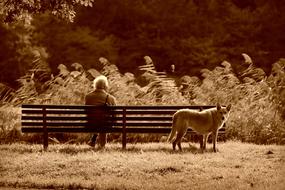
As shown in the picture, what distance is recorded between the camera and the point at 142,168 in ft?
36.1

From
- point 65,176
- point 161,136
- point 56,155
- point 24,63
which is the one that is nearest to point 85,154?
point 56,155

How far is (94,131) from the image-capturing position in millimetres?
13758

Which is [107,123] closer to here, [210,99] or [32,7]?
[32,7]

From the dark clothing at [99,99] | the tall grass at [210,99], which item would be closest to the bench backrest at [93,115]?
the dark clothing at [99,99]

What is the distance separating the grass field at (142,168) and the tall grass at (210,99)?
59.2 inches

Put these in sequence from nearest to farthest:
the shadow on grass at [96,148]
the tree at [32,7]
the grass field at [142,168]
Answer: the grass field at [142,168] → the shadow on grass at [96,148] → the tree at [32,7]

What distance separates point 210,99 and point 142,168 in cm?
579

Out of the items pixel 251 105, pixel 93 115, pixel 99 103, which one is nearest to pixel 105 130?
pixel 93 115

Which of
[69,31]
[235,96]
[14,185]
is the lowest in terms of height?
[14,185]

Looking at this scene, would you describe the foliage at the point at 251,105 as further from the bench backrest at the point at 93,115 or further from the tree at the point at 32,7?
the tree at the point at 32,7

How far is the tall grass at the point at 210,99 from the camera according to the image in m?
15.3

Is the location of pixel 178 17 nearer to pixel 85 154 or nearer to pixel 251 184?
pixel 85 154

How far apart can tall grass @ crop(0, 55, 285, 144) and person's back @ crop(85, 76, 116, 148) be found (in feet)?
4.39

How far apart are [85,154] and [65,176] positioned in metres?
2.00
